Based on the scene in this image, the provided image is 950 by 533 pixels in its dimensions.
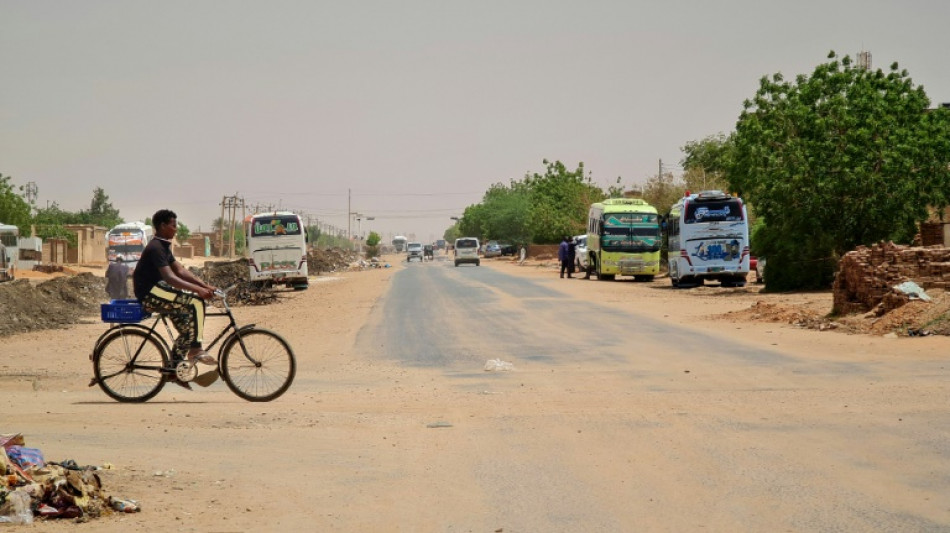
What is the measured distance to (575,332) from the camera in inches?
868

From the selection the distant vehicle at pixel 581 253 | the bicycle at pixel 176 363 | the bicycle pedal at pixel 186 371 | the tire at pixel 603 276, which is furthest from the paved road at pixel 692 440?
the distant vehicle at pixel 581 253

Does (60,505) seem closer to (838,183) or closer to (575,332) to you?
(575,332)

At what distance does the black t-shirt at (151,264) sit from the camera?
11641 mm

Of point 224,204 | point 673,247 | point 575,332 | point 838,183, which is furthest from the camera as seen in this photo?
point 224,204

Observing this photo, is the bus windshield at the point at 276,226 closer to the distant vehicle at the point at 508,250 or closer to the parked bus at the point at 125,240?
the parked bus at the point at 125,240

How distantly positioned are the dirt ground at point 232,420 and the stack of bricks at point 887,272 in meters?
0.96

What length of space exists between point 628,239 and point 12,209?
50619mm

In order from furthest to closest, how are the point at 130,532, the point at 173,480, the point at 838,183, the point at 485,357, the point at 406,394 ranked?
the point at 838,183 → the point at 485,357 → the point at 406,394 → the point at 173,480 → the point at 130,532

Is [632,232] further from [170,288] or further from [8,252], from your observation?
[170,288]

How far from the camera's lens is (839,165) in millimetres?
35375

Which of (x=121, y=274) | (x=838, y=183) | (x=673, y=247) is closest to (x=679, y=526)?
(x=121, y=274)

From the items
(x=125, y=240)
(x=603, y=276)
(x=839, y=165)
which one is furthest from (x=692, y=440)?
(x=125, y=240)

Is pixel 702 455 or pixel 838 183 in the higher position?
pixel 838 183

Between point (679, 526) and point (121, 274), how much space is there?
19422 mm
